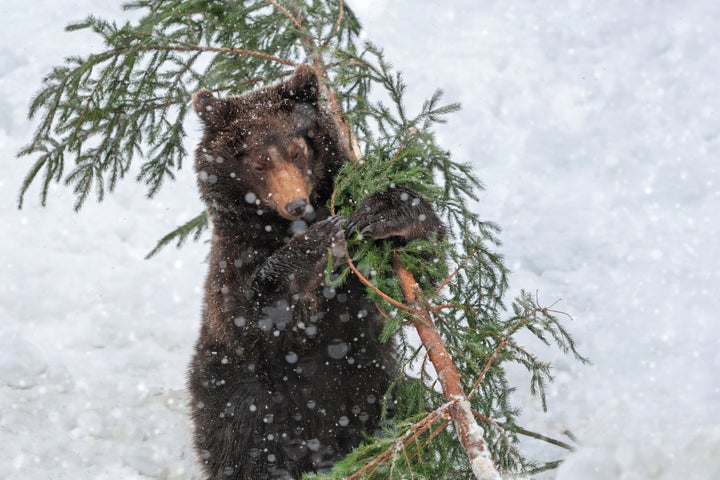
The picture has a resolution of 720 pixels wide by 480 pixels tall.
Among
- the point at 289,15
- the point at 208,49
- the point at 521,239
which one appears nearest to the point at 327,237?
the point at 289,15

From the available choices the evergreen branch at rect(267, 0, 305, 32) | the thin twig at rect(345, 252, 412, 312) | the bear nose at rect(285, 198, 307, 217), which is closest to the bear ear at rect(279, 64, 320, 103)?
the evergreen branch at rect(267, 0, 305, 32)

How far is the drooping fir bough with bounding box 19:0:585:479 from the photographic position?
10.3ft

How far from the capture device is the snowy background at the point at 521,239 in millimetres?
5312

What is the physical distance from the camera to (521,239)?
7148 millimetres

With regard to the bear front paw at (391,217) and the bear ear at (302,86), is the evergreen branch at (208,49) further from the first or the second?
the bear front paw at (391,217)

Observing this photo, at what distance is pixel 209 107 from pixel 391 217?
1.26m

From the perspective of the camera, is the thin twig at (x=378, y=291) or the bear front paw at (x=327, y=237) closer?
the thin twig at (x=378, y=291)

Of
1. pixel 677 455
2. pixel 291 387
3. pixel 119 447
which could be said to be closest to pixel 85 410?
pixel 119 447

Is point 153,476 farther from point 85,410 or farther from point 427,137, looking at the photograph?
point 427,137

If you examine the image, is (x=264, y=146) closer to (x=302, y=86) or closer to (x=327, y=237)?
(x=302, y=86)

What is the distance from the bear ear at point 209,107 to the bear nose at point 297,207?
80 cm

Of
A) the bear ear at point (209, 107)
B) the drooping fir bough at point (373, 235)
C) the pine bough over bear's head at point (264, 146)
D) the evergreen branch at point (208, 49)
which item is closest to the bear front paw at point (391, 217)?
the drooping fir bough at point (373, 235)

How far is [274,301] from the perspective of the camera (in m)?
3.60

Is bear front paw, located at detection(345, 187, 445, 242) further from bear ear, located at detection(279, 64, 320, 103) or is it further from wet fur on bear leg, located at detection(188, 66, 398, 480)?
bear ear, located at detection(279, 64, 320, 103)
